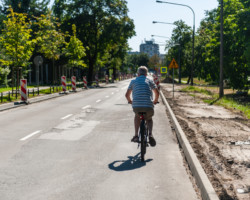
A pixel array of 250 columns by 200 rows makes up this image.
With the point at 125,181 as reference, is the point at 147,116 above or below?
above

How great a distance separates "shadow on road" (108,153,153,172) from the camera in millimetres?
6023

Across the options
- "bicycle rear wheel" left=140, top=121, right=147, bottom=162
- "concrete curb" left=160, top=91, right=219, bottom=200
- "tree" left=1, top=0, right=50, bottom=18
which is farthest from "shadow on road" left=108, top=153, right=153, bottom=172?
"tree" left=1, top=0, right=50, bottom=18

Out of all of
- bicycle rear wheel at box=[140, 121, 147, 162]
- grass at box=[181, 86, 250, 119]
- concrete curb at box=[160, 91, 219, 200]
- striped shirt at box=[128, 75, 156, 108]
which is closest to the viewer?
concrete curb at box=[160, 91, 219, 200]

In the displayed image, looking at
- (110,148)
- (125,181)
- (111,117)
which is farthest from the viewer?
(111,117)

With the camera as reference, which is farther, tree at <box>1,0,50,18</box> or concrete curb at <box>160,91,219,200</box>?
tree at <box>1,0,50,18</box>

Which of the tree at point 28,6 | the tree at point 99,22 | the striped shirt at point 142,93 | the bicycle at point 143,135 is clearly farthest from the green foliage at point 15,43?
the tree at point 28,6

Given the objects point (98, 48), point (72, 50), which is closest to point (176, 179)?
point (72, 50)

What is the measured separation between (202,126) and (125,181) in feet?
18.9

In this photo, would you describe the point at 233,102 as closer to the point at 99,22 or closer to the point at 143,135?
the point at 143,135

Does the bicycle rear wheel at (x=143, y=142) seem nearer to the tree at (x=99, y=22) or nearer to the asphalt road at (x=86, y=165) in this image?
the asphalt road at (x=86, y=165)

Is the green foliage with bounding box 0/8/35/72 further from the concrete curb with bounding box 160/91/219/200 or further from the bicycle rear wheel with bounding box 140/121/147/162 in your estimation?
the concrete curb with bounding box 160/91/219/200

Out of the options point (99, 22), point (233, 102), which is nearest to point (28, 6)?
point (99, 22)

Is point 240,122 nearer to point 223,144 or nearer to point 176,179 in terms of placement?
point 223,144

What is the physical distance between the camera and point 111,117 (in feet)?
42.9
